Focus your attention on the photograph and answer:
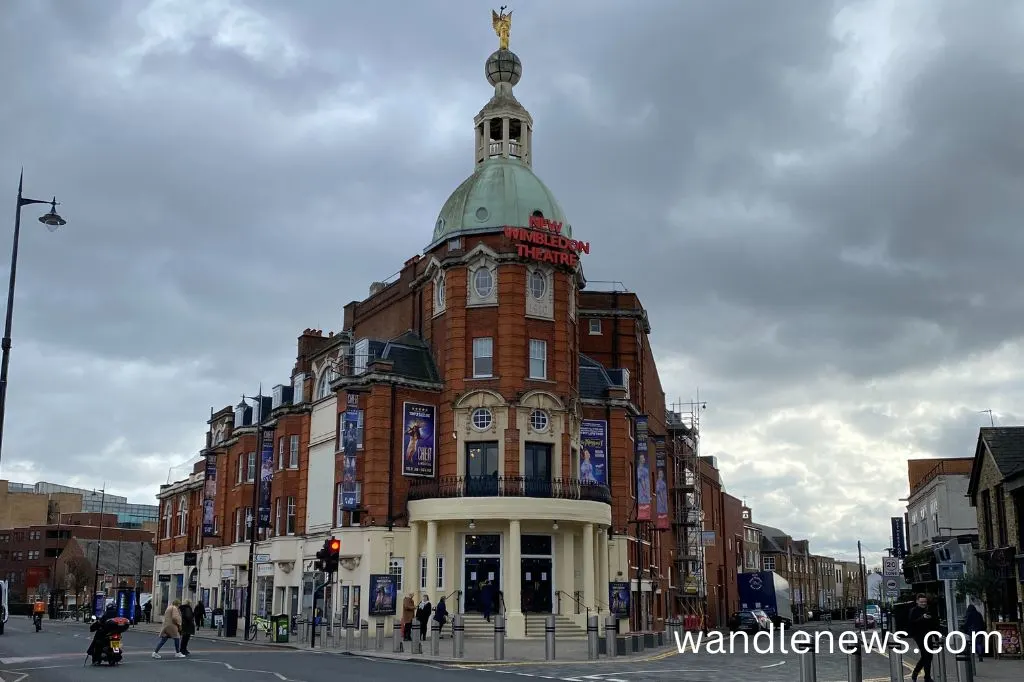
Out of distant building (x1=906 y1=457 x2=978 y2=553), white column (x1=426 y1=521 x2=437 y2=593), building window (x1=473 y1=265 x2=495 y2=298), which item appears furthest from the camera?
distant building (x1=906 y1=457 x2=978 y2=553)

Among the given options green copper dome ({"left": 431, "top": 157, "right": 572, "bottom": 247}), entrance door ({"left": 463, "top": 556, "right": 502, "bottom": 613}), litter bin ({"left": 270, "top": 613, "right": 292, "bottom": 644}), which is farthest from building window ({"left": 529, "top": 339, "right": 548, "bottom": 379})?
litter bin ({"left": 270, "top": 613, "right": 292, "bottom": 644})

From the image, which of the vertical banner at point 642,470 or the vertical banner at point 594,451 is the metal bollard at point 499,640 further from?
the vertical banner at point 642,470

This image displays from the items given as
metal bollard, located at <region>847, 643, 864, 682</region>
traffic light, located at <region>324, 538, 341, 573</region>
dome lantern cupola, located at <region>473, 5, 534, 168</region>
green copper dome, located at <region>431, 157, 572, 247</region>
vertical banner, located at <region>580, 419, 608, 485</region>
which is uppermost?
dome lantern cupola, located at <region>473, 5, 534, 168</region>

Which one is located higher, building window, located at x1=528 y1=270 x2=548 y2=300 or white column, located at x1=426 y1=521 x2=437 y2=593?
building window, located at x1=528 y1=270 x2=548 y2=300

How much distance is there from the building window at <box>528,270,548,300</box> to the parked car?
2389cm

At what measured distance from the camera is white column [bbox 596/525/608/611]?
1732 inches

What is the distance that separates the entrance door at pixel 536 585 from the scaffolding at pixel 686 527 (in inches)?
870

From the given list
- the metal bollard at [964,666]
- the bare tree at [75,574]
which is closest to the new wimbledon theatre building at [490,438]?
the metal bollard at [964,666]

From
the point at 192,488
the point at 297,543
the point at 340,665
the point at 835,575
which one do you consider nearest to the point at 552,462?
the point at 297,543

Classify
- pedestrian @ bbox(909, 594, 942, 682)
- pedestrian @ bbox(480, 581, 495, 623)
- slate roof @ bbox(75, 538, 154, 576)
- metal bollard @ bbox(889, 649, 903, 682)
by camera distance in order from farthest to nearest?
1. slate roof @ bbox(75, 538, 154, 576)
2. pedestrian @ bbox(480, 581, 495, 623)
3. pedestrian @ bbox(909, 594, 942, 682)
4. metal bollard @ bbox(889, 649, 903, 682)

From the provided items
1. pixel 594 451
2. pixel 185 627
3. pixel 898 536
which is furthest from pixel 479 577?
pixel 898 536

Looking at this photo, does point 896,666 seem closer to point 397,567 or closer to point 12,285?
point 12,285

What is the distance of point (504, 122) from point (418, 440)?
16611mm

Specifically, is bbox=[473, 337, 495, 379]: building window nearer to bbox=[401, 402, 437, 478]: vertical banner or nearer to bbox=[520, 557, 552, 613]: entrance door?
bbox=[401, 402, 437, 478]: vertical banner
